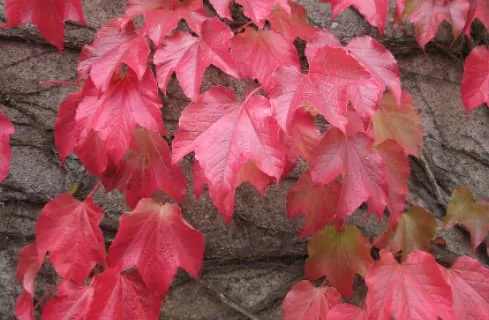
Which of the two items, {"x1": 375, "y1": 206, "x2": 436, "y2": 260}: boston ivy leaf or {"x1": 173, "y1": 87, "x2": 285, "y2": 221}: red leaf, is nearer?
{"x1": 173, "y1": 87, "x2": 285, "y2": 221}: red leaf

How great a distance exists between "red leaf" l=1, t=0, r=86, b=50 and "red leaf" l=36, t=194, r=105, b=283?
297 millimetres

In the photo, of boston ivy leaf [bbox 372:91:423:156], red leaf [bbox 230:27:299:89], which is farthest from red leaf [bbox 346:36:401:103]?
boston ivy leaf [bbox 372:91:423:156]

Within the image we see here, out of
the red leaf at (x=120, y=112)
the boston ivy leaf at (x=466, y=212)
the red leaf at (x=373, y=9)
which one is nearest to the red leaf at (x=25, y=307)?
the red leaf at (x=120, y=112)

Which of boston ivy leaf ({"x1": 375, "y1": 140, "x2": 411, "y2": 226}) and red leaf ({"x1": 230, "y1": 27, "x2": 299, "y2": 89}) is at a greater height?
red leaf ({"x1": 230, "y1": 27, "x2": 299, "y2": 89})

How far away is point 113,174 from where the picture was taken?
1.17m

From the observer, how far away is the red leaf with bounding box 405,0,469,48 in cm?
138

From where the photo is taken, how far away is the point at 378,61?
1.06 metres

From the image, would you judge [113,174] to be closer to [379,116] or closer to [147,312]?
[147,312]

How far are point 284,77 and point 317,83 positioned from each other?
0.05 meters

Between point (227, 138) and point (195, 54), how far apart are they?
0.20 meters

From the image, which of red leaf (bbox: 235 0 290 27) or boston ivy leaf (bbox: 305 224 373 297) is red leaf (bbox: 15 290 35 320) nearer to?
boston ivy leaf (bbox: 305 224 373 297)

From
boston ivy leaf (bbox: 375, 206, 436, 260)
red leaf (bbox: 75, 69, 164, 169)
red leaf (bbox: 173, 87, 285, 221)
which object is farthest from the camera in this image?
boston ivy leaf (bbox: 375, 206, 436, 260)

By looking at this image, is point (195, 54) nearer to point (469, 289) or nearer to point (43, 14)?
point (43, 14)

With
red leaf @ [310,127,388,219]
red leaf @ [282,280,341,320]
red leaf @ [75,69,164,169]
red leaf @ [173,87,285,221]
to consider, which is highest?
red leaf @ [173,87,285,221]
